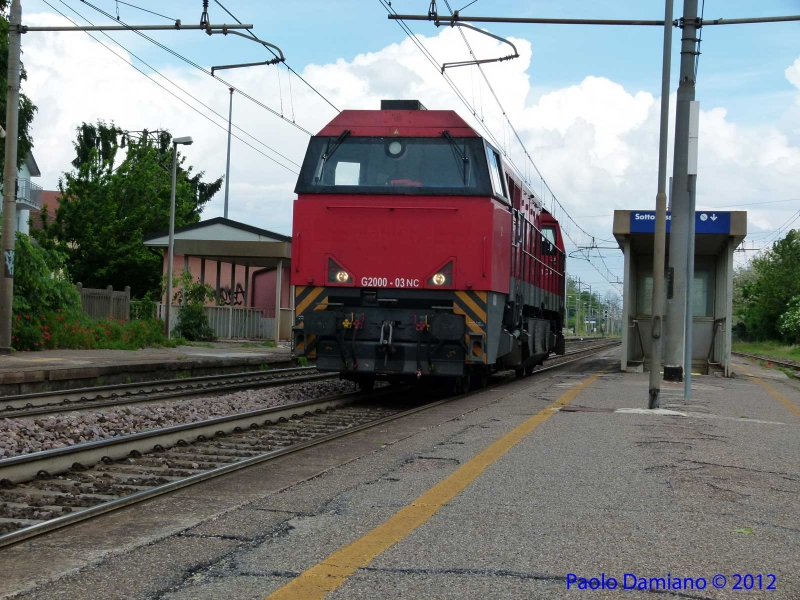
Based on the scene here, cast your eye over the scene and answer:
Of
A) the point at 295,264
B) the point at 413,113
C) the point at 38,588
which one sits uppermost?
the point at 413,113

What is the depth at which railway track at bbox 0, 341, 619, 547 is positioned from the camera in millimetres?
5684

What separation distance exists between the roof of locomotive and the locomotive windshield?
0.10 meters

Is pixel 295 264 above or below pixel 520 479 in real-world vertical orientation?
above

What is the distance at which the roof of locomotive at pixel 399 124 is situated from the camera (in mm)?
12633

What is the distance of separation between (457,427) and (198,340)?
72.0 ft

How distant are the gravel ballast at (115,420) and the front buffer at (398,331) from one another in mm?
1176

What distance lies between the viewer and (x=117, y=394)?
13.5 m

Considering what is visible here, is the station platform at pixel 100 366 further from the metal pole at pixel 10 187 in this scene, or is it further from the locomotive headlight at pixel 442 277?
the locomotive headlight at pixel 442 277

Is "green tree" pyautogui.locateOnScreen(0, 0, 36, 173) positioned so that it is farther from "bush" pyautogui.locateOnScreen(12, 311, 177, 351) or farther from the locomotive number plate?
the locomotive number plate

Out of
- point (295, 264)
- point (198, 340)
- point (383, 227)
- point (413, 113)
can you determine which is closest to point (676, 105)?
point (413, 113)

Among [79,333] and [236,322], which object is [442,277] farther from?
[236,322]

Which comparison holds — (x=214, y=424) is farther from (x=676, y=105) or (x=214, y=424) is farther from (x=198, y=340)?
(x=198, y=340)

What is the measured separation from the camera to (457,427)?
9.69m

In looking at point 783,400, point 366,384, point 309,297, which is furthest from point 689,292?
point 309,297
